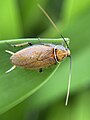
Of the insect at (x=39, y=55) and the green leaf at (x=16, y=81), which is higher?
the insect at (x=39, y=55)

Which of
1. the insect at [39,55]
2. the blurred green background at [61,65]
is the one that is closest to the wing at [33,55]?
the insect at [39,55]

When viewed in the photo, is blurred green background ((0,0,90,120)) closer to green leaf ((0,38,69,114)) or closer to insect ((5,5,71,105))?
insect ((5,5,71,105))

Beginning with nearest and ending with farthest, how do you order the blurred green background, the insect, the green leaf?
the green leaf → the insect → the blurred green background

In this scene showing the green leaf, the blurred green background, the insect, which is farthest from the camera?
the blurred green background

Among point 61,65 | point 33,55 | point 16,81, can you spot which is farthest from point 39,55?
point 61,65

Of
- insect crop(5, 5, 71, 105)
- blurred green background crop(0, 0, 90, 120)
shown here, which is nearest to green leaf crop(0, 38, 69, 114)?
insect crop(5, 5, 71, 105)

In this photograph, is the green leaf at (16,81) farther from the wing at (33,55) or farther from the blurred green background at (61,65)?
the blurred green background at (61,65)
